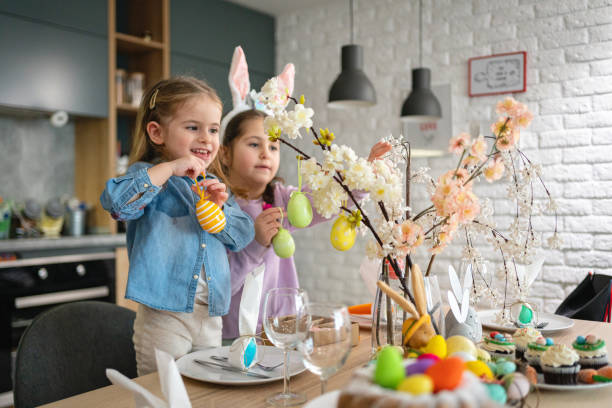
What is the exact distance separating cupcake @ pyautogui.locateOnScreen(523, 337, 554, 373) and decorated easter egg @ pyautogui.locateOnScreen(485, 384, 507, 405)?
287 millimetres

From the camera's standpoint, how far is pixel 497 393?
608 mm

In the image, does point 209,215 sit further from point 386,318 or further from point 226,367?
point 386,318

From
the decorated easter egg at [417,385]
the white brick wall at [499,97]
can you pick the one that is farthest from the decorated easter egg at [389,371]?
the white brick wall at [499,97]

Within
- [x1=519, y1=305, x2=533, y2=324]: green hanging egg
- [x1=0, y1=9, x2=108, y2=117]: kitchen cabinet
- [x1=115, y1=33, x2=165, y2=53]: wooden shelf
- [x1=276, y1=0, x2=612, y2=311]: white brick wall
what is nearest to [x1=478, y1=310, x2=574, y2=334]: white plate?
[x1=519, y1=305, x2=533, y2=324]: green hanging egg

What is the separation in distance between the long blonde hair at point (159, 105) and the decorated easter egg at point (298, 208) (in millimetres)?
572

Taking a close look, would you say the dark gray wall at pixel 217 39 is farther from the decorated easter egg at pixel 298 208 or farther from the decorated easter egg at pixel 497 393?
the decorated easter egg at pixel 497 393

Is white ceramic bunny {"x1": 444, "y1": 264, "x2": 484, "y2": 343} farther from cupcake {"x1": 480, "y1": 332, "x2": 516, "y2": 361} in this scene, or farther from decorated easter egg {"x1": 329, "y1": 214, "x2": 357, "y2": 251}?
decorated easter egg {"x1": 329, "y1": 214, "x2": 357, "y2": 251}

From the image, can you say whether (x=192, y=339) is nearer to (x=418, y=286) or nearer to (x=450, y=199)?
(x=418, y=286)

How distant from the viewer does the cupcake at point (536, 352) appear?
865 mm

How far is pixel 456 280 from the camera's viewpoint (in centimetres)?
102

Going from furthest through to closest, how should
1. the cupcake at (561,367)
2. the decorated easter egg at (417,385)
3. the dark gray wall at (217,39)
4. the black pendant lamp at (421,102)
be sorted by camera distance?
1. the dark gray wall at (217,39)
2. the black pendant lamp at (421,102)
3. the cupcake at (561,367)
4. the decorated easter egg at (417,385)

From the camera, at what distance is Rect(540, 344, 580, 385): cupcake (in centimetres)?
83

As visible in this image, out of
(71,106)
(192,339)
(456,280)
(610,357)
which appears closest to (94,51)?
(71,106)

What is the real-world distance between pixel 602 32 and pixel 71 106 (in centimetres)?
312
